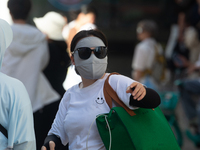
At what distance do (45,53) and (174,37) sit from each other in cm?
402

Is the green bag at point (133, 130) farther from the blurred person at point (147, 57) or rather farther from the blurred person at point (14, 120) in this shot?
the blurred person at point (147, 57)

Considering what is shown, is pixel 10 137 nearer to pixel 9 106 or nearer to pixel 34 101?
pixel 9 106

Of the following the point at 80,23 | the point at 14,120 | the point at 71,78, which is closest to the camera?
the point at 14,120

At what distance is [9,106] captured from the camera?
5.93ft

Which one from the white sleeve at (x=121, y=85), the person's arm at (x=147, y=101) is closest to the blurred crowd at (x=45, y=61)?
the white sleeve at (x=121, y=85)

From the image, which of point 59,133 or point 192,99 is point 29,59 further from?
point 192,99

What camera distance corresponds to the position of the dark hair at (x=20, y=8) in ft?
9.85

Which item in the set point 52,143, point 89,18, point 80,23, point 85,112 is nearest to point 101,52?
point 85,112

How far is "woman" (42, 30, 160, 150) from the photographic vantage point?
2012mm

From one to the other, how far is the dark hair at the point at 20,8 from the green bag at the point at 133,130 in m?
1.56

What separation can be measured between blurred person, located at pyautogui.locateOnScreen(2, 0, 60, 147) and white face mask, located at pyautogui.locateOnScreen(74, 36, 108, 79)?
90cm

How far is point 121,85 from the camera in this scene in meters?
2.00

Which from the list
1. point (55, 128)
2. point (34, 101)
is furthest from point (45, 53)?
point (55, 128)

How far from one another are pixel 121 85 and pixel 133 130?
29 centimetres
